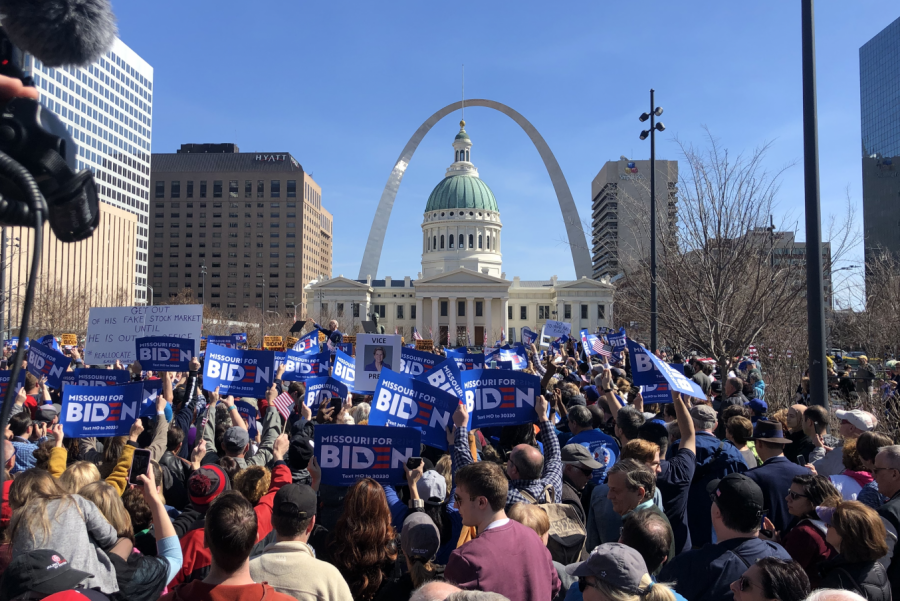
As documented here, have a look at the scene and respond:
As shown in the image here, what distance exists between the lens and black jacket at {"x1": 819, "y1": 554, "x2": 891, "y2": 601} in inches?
147

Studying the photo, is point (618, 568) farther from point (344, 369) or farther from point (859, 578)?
point (344, 369)

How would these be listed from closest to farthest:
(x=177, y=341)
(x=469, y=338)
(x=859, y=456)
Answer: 1. (x=859, y=456)
2. (x=177, y=341)
3. (x=469, y=338)

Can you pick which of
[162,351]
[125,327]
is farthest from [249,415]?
[125,327]

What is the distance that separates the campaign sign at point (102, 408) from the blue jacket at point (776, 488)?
5611 millimetres

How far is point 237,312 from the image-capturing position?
456ft

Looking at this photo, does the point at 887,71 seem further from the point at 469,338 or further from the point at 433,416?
the point at 433,416

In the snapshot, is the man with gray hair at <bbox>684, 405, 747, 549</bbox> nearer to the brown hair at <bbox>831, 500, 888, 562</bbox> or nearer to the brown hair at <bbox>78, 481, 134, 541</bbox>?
the brown hair at <bbox>831, 500, 888, 562</bbox>

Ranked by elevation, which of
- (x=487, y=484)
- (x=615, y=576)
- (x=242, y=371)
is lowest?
(x=615, y=576)

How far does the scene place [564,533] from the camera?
15.0 ft

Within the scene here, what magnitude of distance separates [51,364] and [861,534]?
11.7 meters

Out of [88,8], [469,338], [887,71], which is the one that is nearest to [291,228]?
[469,338]

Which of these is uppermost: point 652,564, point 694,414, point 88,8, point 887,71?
point 887,71

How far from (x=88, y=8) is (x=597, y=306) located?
4069 inches

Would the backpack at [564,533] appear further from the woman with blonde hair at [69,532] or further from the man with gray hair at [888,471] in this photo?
the woman with blonde hair at [69,532]
